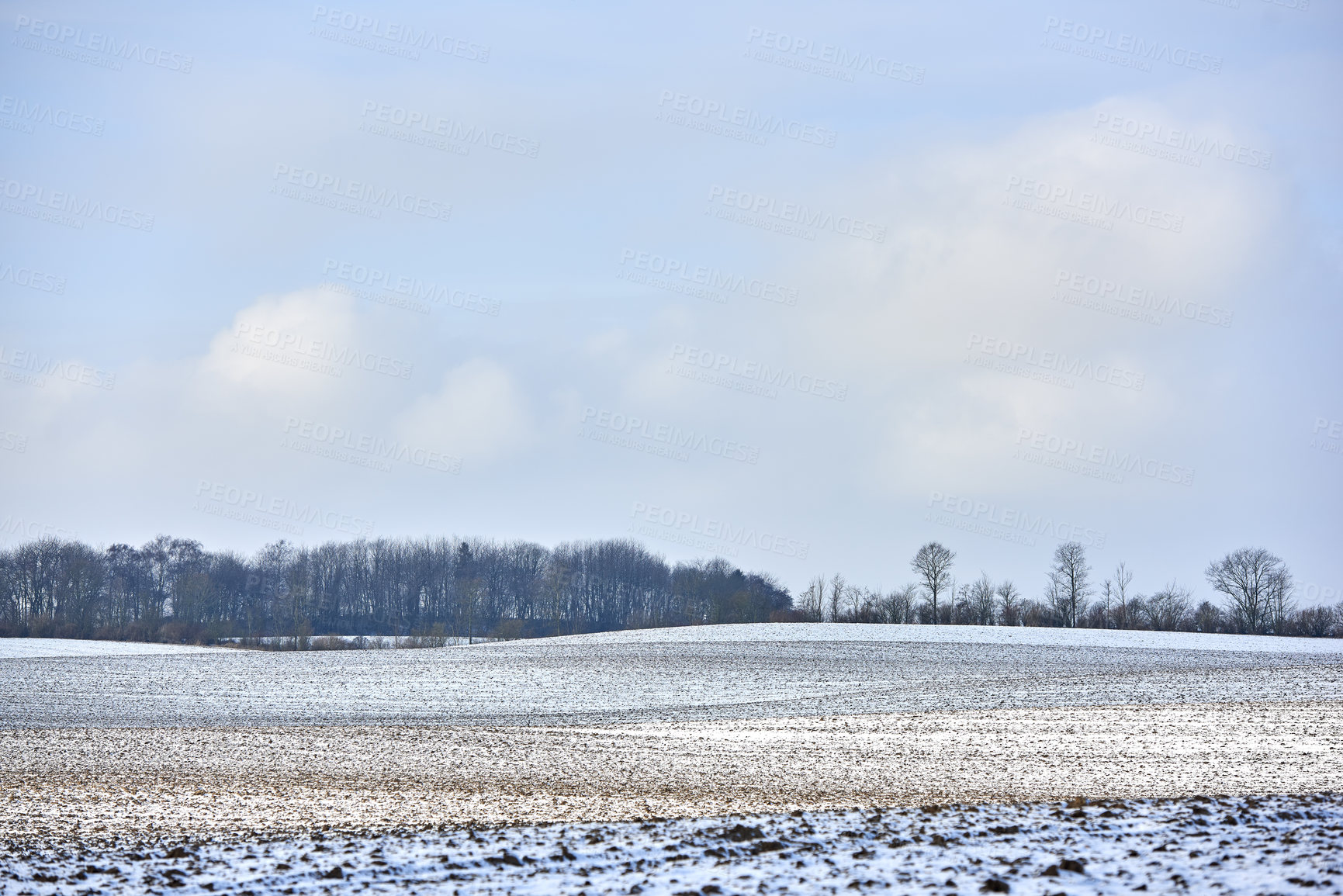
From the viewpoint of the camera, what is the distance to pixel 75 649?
5775cm

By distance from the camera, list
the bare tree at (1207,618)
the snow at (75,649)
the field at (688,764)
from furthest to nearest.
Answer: the bare tree at (1207,618)
the snow at (75,649)
the field at (688,764)

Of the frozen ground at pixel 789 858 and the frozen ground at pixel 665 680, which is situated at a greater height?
the frozen ground at pixel 789 858

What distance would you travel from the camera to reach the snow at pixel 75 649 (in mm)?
54000

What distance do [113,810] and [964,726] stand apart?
20471 millimetres

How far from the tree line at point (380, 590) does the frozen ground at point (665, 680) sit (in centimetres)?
3816

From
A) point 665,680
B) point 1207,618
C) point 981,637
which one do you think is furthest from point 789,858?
point 1207,618

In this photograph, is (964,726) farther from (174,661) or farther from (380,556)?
(380,556)

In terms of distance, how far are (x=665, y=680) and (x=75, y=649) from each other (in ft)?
129

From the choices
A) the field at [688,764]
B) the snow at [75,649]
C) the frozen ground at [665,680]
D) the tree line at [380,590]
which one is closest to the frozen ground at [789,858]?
the field at [688,764]

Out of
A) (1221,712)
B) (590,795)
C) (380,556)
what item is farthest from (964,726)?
(380,556)

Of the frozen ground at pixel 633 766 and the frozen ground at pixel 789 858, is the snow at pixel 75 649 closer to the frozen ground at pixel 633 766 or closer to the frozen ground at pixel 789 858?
the frozen ground at pixel 633 766

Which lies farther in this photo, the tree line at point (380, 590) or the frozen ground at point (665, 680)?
the tree line at point (380, 590)

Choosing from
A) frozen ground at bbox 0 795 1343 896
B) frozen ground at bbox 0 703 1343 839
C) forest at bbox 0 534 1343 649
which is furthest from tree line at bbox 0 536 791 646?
frozen ground at bbox 0 795 1343 896

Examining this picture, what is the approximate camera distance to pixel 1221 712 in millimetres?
27391
